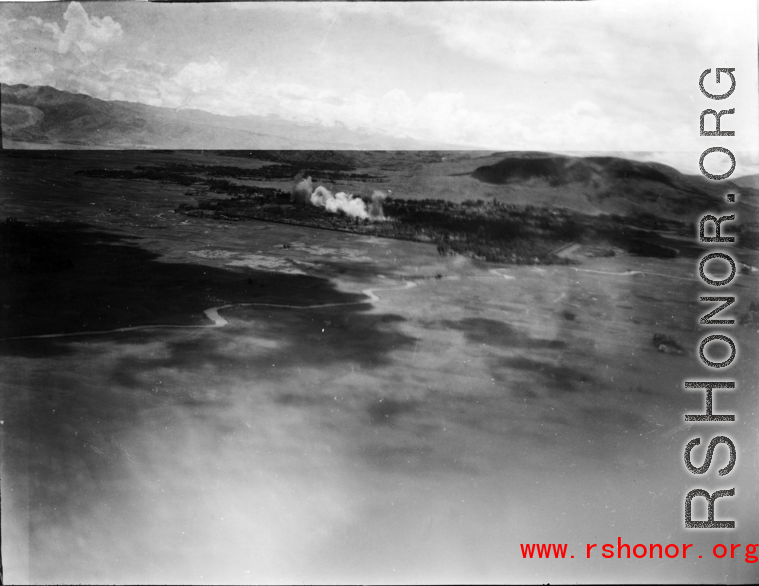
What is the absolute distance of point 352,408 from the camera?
7.81 ft

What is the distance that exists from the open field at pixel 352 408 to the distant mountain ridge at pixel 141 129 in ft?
0.81

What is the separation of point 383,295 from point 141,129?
1.34 m

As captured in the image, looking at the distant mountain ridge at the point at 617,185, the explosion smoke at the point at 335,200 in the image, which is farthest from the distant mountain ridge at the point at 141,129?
the distant mountain ridge at the point at 617,185

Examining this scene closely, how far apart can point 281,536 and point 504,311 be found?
140 cm

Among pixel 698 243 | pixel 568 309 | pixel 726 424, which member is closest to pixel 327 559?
pixel 568 309

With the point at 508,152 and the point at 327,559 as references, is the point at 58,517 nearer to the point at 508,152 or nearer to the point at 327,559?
the point at 327,559

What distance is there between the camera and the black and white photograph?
2.38 meters

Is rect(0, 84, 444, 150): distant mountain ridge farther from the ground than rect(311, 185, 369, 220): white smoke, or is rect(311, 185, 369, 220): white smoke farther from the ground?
rect(0, 84, 444, 150): distant mountain ridge

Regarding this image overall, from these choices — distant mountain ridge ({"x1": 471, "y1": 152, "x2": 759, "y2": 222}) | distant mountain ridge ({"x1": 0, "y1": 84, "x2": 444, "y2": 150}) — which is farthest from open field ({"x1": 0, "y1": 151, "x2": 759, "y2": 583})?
distant mountain ridge ({"x1": 0, "y1": 84, "x2": 444, "y2": 150})

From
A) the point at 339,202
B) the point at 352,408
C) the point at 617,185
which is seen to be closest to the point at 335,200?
the point at 339,202

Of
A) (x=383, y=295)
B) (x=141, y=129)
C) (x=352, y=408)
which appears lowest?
(x=352, y=408)

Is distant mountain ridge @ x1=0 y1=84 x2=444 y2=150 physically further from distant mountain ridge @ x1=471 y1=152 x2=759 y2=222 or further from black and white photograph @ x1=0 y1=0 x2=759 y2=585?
distant mountain ridge @ x1=471 y1=152 x2=759 y2=222

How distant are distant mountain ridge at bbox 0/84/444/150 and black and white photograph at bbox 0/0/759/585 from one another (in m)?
0.01

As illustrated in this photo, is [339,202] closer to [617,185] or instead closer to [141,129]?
[141,129]
